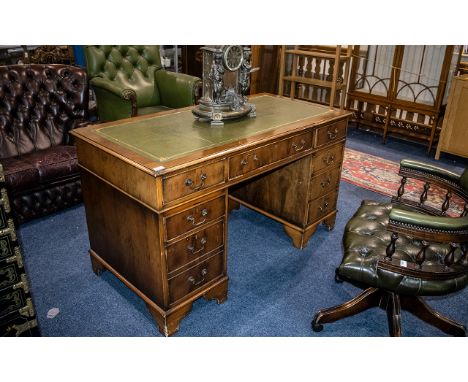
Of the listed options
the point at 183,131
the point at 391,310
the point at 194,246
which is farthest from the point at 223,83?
the point at 391,310

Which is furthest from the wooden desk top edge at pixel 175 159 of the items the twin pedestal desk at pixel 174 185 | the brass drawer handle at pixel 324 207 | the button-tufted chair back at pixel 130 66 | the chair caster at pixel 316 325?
the button-tufted chair back at pixel 130 66

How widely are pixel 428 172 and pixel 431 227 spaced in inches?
26.6

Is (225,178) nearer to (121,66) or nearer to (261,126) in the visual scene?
(261,126)

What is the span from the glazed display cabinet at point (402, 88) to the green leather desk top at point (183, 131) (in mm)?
2679

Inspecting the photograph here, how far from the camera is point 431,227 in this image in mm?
1827

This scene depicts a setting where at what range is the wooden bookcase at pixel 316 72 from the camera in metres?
5.37

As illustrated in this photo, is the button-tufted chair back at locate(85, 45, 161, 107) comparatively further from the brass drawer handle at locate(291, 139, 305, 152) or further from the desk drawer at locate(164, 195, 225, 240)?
the desk drawer at locate(164, 195, 225, 240)

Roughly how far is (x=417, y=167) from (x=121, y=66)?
3306 millimetres

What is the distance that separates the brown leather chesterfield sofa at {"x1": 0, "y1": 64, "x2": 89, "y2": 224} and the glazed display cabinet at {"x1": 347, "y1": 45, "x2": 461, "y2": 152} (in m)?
3.65

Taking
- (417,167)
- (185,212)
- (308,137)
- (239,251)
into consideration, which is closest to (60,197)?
(239,251)

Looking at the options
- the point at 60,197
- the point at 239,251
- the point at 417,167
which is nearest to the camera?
the point at 417,167

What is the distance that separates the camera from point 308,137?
106 inches

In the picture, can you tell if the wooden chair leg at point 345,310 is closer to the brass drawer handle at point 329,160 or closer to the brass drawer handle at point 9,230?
the brass drawer handle at point 329,160

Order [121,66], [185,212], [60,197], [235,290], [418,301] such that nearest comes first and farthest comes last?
[185,212] < [418,301] < [235,290] < [60,197] < [121,66]
